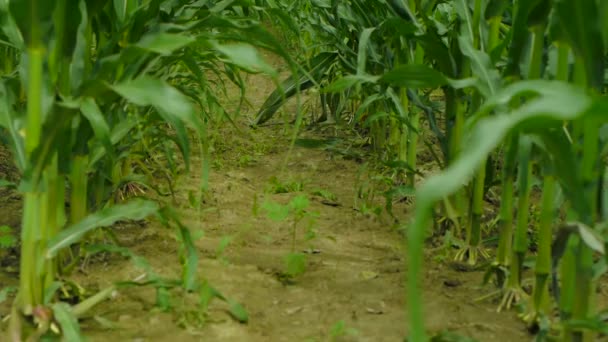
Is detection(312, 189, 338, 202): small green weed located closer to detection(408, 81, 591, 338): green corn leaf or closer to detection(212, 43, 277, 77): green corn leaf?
detection(212, 43, 277, 77): green corn leaf

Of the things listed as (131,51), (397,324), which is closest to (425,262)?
(397,324)

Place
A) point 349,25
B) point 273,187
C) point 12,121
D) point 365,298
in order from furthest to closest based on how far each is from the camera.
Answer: point 349,25
point 273,187
point 365,298
point 12,121

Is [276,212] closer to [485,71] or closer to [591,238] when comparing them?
[485,71]

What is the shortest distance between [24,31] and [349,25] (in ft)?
6.35

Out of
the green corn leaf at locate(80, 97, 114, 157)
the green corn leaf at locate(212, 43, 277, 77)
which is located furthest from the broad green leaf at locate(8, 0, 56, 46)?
the green corn leaf at locate(212, 43, 277, 77)

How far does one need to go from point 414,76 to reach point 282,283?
623 mm

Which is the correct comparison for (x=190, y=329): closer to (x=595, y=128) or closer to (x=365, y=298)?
(x=365, y=298)

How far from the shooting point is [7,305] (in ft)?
5.19

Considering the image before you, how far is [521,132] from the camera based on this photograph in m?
1.12

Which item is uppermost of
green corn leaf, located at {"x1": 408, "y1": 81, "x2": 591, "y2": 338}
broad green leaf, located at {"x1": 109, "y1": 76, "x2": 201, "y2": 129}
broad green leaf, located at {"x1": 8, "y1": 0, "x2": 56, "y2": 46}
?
broad green leaf, located at {"x1": 8, "y1": 0, "x2": 56, "y2": 46}

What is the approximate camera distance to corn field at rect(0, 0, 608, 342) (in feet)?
3.90

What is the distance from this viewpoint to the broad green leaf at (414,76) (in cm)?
154

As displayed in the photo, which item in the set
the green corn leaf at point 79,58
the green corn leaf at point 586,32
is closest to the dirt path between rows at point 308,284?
the green corn leaf at point 79,58

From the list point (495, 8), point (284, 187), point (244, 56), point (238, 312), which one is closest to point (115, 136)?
point (238, 312)
